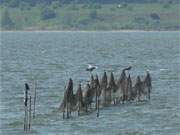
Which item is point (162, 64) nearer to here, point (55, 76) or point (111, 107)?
point (55, 76)

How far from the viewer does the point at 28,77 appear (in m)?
117

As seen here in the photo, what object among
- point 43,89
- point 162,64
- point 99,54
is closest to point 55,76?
point 43,89

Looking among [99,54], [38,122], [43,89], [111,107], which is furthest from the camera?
[99,54]

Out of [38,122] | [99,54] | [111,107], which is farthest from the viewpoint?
[99,54]

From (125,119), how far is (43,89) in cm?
2433

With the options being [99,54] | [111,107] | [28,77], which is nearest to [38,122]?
[111,107]

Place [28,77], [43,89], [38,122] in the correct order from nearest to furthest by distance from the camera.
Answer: [38,122]
[43,89]
[28,77]

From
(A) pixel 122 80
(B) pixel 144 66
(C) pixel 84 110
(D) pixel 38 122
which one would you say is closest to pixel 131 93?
(A) pixel 122 80

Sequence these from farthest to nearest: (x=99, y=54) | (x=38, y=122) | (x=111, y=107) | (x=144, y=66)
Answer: (x=99, y=54) < (x=144, y=66) < (x=111, y=107) < (x=38, y=122)

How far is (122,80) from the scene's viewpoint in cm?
8712

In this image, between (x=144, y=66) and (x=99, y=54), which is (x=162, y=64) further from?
(x=99, y=54)

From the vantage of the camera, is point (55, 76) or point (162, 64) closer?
point (55, 76)

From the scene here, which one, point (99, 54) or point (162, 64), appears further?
point (99, 54)

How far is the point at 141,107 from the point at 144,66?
5532cm
